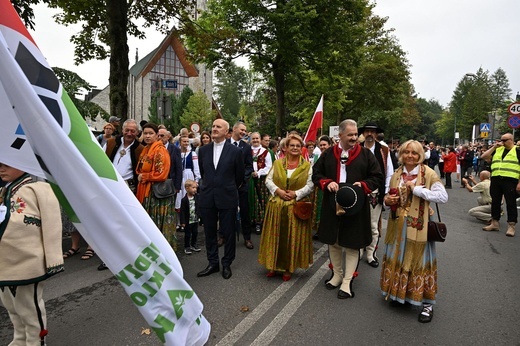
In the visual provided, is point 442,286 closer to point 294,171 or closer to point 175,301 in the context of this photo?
point 294,171

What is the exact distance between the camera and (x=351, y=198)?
4.25m

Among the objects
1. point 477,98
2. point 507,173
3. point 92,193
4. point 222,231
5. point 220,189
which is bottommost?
point 222,231

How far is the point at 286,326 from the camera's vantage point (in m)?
3.65

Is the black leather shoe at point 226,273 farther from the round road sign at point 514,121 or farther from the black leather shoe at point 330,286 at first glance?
the round road sign at point 514,121

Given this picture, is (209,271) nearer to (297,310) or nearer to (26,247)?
(297,310)

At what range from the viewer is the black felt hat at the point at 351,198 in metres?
4.26

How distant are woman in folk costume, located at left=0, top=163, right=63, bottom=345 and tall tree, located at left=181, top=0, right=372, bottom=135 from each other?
13999 millimetres

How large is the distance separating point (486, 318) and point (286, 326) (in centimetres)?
221

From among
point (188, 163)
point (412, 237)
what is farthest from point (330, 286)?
point (188, 163)

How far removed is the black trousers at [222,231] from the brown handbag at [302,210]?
0.90 meters

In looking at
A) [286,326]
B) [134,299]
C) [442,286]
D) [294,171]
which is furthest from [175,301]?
[442,286]

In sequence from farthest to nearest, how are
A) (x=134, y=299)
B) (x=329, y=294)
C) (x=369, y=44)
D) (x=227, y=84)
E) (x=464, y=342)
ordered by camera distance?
(x=227, y=84), (x=369, y=44), (x=329, y=294), (x=464, y=342), (x=134, y=299)

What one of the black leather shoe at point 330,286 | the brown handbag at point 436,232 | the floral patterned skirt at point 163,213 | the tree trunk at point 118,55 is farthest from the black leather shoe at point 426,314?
the tree trunk at point 118,55

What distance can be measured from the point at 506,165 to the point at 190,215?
6865 mm
